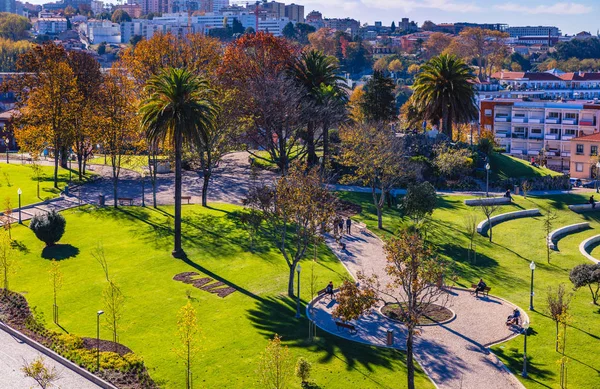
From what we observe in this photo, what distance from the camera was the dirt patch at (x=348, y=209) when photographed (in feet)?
211

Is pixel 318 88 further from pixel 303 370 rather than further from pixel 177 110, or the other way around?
pixel 303 370

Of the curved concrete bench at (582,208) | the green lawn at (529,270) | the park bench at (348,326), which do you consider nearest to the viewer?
the green lawn at (529,270)

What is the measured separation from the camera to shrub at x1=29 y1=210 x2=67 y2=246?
54.4 m

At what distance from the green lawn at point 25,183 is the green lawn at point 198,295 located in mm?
6956

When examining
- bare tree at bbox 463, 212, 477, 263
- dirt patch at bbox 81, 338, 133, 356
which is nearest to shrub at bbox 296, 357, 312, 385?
dirt patch at bbox 81, 338, 133, 356

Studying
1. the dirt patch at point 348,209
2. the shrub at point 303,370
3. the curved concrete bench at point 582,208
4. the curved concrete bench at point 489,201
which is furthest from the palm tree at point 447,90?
the shrub at point 303,370

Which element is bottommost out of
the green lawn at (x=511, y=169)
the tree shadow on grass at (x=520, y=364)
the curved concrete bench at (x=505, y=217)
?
the tree shadow on grass at (x=520, y=364)

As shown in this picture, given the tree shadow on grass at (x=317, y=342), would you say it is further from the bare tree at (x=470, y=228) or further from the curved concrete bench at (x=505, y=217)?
the curved concrete bench at (x=505, y=217)

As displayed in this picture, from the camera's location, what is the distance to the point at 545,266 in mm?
54438

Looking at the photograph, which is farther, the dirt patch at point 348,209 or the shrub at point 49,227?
the dirt patch at point 348,209

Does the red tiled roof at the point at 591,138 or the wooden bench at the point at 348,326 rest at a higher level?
the red tiled roof at the point at 591,138

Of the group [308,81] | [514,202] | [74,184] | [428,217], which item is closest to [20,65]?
[74,184]

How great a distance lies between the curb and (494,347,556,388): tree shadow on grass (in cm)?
2023

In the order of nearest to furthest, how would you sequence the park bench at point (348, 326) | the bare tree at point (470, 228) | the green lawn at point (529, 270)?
the green lawn at point (529, 270), the park bench at point (348, 326), the bare tree at point (470, 228)
